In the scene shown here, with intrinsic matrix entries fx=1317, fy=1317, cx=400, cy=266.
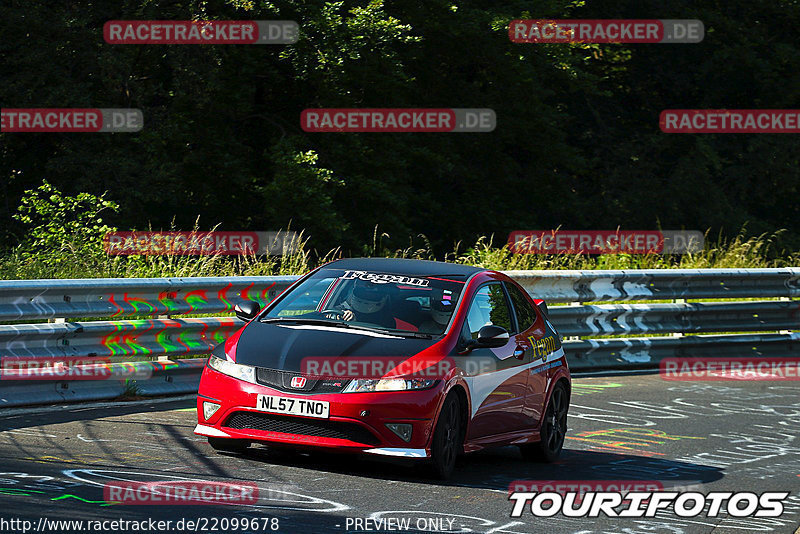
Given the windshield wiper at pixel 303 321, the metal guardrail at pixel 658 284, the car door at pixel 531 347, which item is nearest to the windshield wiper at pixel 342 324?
the windshield wiper at pixel 303 321

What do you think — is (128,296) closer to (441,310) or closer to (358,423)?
(441,310)

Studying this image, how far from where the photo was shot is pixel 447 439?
8750 mm

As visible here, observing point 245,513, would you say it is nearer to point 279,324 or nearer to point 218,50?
point 279,324

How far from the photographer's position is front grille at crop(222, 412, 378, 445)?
842 cm

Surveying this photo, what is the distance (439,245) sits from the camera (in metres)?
36.1

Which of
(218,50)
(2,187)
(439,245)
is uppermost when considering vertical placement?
(218,50)

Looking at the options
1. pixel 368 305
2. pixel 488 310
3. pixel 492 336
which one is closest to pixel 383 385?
pixel 492 336

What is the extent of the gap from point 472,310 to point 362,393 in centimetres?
151

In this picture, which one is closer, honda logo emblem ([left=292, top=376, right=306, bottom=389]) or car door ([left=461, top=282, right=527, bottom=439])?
honda logo emblem ([left=292, top=376, right=306, bottom=389])

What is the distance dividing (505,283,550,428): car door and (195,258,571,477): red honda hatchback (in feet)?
0.05

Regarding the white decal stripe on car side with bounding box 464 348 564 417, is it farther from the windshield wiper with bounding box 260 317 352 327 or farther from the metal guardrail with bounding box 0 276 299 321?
the metal guardrail with bounding box 0 276 299 321

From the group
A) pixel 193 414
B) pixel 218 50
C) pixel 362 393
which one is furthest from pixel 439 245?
pixel 362 393

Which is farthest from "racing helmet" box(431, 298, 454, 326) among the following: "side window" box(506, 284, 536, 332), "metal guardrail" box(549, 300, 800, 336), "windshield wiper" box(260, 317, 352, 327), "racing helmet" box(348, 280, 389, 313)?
"metal guardrail" box(549, 300, 800, 336)

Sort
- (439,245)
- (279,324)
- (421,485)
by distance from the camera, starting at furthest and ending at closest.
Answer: (439,245), (279,324), (421,485)
